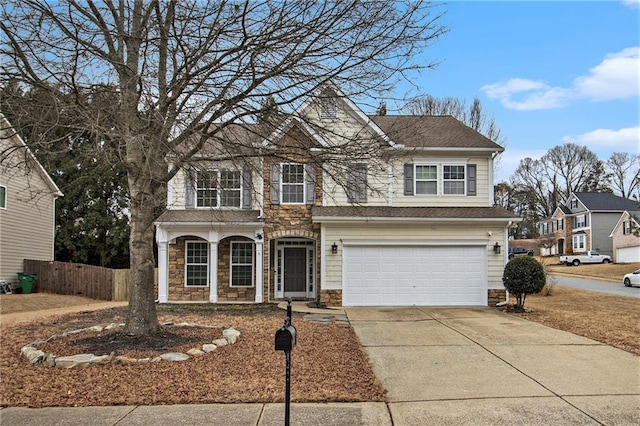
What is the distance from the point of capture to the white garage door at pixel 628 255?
1741 inches

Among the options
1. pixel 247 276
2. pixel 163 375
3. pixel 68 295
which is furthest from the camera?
pixel 68 295

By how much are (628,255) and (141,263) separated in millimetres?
47082

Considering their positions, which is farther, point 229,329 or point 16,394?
point 229,329

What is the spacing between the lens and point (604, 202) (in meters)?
54.0

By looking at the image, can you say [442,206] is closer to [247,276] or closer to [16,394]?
[247,276]

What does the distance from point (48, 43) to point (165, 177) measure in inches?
100

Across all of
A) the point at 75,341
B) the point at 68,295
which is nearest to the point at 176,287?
the point at 68,295

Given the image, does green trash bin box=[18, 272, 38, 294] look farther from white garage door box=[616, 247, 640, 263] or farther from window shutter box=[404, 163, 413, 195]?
white garage door box=[616, 247, 640, 263]

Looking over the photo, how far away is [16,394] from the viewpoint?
6.17m

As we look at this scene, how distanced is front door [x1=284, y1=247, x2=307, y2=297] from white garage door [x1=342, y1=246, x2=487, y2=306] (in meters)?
2.26

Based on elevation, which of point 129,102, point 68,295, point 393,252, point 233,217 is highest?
point 129,102

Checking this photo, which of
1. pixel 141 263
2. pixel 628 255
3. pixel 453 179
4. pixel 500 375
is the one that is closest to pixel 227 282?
pixel 453 179

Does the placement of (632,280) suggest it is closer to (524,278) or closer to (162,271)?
(524,278)

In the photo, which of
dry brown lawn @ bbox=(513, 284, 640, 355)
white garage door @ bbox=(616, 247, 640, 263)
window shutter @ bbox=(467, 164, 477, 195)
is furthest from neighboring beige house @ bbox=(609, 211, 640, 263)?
window shutter @ bbox=(467, 164, 477, 195)
